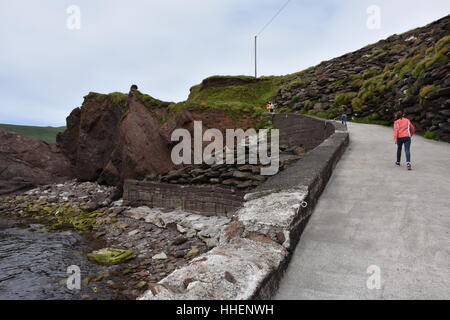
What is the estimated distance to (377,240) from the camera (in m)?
3.03

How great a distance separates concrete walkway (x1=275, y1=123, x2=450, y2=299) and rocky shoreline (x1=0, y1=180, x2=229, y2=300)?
17.7ft

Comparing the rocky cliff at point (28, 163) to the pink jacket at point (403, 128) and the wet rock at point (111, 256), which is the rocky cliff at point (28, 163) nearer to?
the wet rock at point (111, 256)

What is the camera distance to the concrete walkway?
230cm

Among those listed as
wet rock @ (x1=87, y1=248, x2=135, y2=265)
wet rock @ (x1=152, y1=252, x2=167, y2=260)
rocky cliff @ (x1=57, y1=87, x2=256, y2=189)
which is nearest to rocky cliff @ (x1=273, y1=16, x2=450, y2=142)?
rocky cliff @ (x1=57, y1=87, x2=256, y2=189)

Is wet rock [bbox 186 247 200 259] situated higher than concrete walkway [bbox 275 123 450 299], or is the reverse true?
concrete walkway [bbox 275 123 450 299]

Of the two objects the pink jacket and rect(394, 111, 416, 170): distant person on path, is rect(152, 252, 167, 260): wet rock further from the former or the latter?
the pink jacket

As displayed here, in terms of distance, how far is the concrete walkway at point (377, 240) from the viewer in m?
2.30

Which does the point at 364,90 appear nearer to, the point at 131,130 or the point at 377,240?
the point at 377,240

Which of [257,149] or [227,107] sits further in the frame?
[227,107]

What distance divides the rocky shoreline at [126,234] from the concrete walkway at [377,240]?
17.7 ft
